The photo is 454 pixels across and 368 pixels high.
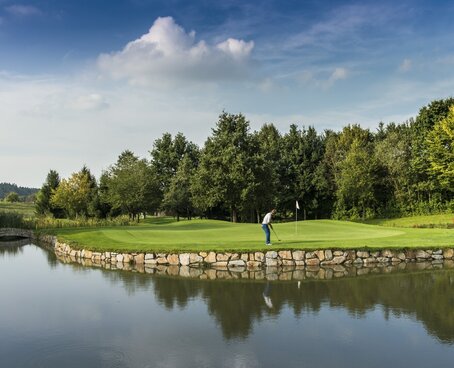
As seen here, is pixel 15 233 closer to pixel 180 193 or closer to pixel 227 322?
pixel 180 193

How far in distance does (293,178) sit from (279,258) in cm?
3797

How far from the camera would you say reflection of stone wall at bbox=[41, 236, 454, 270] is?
17.8 meters

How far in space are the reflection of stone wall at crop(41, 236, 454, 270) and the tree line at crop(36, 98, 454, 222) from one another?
22.9 metres

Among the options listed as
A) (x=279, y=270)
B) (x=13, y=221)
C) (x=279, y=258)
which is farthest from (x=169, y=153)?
(x=279, y=270)

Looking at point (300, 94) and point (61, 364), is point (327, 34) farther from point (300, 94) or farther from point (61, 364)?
point (61, 364)

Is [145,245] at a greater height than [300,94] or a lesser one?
lesser

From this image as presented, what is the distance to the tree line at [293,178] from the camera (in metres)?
43.1

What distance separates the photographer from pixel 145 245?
66.1 feet

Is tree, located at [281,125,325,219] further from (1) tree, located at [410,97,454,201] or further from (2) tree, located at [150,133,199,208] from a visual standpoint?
(2) tree, located at [150,133,199,208]

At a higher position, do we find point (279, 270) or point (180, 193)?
point (180, 193)

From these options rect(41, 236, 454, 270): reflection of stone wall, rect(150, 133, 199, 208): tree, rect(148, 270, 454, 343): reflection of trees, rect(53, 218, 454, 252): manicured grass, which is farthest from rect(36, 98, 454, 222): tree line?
rect(148, 270, 454, 343): reflection of trees

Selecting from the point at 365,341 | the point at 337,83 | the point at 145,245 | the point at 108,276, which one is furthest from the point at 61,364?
the point at 337,83

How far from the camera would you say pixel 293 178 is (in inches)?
2172

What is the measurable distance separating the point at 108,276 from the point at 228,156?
2652 centimetres
